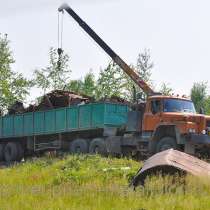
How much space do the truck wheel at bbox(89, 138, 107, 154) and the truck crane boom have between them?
2.84 meters

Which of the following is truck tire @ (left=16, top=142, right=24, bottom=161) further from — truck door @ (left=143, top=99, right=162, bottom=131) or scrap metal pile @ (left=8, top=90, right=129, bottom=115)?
truck door @ (left=143, top=99, right=162, bottom=131)

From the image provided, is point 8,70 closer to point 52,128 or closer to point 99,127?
point 52,128

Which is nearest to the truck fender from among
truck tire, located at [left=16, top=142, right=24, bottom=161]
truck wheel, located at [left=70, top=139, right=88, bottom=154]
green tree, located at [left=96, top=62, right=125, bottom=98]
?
truck wheel, located at [left=70, top=139, right=88, bottom=154]

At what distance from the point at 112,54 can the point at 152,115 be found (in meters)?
6.30

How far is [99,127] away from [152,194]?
12.1 m

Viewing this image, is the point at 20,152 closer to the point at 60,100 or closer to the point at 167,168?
the point at 60,100

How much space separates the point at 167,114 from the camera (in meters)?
18.6

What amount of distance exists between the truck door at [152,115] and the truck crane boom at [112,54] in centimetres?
239

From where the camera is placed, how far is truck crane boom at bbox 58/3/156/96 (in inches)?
896

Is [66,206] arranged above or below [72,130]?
below

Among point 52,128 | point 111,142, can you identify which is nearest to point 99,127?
point 111,142

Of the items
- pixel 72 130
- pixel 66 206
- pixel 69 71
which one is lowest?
pixel 66 206

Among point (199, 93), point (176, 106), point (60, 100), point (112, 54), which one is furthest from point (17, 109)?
point (199, 93)

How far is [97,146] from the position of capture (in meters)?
21.3
